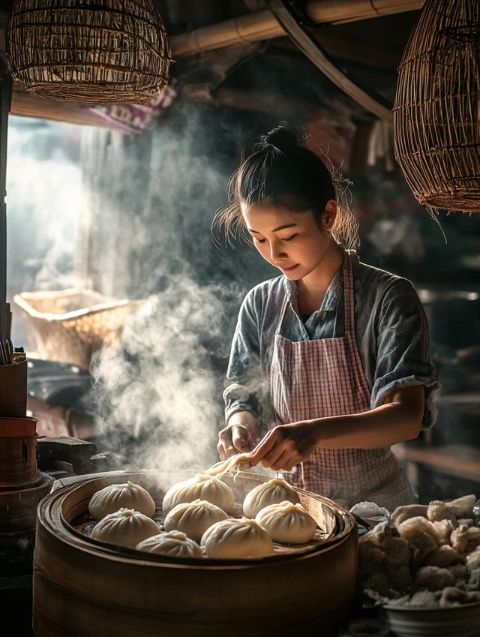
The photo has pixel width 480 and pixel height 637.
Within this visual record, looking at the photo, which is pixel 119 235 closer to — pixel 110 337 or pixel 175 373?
pixel 110 337

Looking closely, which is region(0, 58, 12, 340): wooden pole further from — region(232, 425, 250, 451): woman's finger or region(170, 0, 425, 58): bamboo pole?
region(170, 0, 425, 58): bamboo pole

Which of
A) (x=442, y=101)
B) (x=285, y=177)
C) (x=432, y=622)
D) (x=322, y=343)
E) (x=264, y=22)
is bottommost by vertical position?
(x=432, y=622)

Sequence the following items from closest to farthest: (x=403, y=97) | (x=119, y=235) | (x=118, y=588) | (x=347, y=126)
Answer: (x=118, y=588) < (x=403, y=97) < (x=347, y=126) < (x=119, y=235)

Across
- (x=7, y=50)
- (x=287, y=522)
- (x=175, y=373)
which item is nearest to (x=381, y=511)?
(x=287, y=522)

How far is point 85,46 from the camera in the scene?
126 inches

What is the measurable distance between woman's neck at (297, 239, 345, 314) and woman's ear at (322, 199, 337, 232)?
16cm

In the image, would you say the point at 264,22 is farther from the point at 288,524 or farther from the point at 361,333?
the point at 288,524

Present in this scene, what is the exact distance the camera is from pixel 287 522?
2158 millimetres

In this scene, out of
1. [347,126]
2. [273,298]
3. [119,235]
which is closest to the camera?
[273,298]

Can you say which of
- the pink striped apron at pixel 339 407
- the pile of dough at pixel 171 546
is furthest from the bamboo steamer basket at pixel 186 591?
the pink striped apron at pixel 339 407

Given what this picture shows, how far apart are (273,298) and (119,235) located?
3733mm

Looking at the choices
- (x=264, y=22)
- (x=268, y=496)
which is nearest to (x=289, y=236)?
(x=268, y=496)

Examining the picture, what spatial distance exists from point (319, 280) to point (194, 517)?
1475mm

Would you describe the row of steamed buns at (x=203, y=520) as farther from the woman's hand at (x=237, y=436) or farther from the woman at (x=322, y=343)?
the woman's hand at (x=237, y=436)
